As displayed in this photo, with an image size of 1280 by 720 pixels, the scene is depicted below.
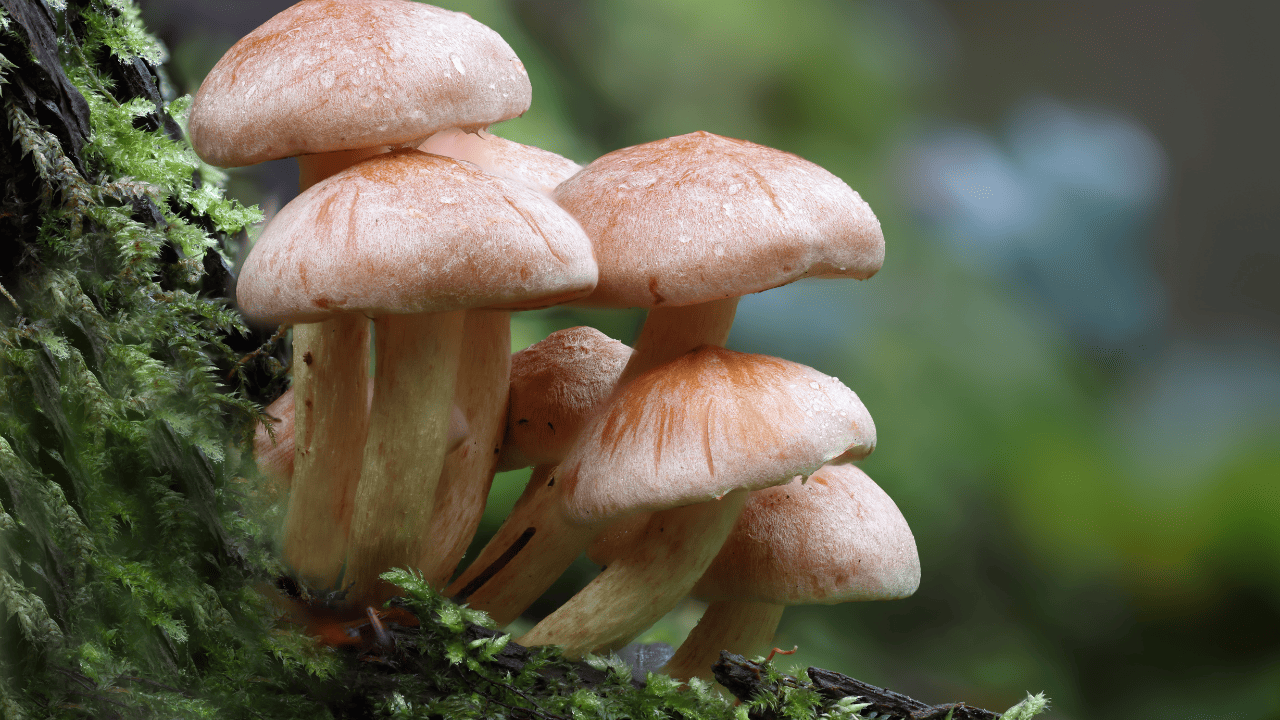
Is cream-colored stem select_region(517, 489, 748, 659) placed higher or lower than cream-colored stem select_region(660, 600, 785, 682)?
higher

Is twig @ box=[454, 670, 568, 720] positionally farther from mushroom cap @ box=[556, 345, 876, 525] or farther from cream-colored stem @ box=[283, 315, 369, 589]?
cream-colored stem @ box=[283, 315, 369, 589]

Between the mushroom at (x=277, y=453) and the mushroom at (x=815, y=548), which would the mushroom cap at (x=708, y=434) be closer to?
the mushroom at (x=815, y=548)

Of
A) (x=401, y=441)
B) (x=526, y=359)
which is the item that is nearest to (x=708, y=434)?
(x=401, y=441)

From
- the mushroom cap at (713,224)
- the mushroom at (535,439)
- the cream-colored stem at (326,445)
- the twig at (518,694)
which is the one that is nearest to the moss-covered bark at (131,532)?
the twig at (518,694)

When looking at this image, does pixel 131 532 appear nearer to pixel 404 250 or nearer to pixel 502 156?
pixel 404 250

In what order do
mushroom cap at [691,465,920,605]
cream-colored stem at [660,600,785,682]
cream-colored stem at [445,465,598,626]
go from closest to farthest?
1. mushroom cap at [691,465,920,605]
2. cream-colored stem at [445,465,598,626]
3. cream-colored stem at [660,600,785,682]

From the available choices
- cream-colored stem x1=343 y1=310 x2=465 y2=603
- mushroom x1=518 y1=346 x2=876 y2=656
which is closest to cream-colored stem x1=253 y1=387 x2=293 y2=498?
cream-colored stem x1=343 y1=310 x2=465 y2=603
